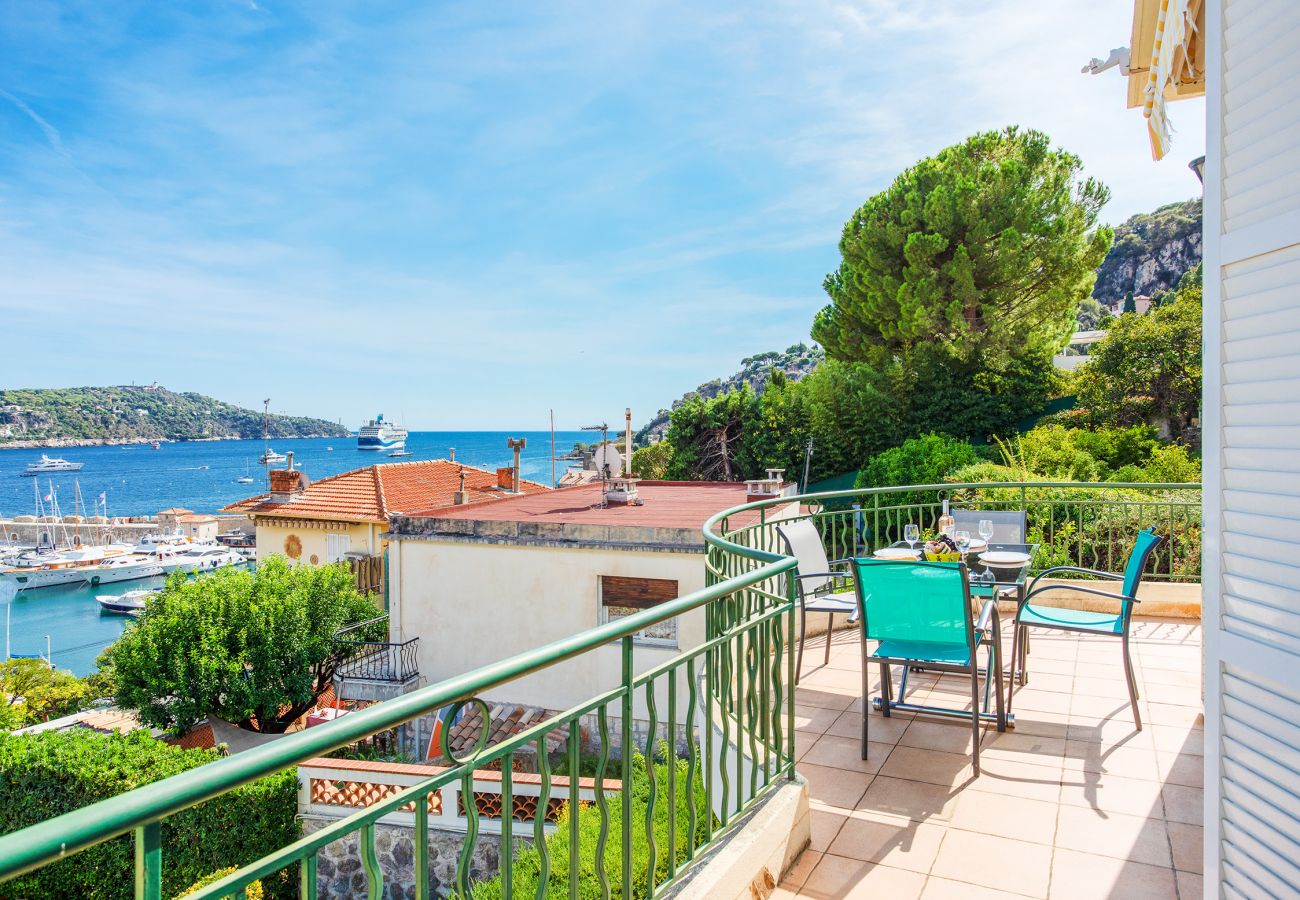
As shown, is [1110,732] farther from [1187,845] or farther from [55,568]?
[55,568]

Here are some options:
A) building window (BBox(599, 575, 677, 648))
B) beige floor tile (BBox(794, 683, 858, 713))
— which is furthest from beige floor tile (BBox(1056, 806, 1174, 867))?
building window (BBox(599, 575, 677, 648))

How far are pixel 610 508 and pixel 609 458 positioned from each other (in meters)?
1.34

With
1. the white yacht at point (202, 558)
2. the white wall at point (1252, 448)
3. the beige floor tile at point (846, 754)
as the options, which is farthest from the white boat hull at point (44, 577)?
the white wall at point (1252, 448)

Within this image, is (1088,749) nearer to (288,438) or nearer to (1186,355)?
(1186,355)

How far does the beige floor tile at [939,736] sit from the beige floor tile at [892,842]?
770 millimetres

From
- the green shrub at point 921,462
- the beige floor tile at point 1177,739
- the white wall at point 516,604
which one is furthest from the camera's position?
the green shrub at point 921,462

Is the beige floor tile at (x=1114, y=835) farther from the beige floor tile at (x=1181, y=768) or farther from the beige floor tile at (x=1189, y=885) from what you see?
the beige floor tile at (x=1181, y=768)

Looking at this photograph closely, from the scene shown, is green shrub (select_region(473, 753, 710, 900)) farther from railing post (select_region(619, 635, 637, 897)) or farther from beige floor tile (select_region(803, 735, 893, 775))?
beige floor tile (select_region(803, 735, 893, 775))

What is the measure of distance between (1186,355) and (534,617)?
13776mm

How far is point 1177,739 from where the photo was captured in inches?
139

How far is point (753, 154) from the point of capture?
23281mm

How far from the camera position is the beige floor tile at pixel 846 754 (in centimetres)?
332

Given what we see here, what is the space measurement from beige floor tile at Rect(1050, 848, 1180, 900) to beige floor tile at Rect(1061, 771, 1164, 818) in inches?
15.2

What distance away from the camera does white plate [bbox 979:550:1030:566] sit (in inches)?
Answer: 163
